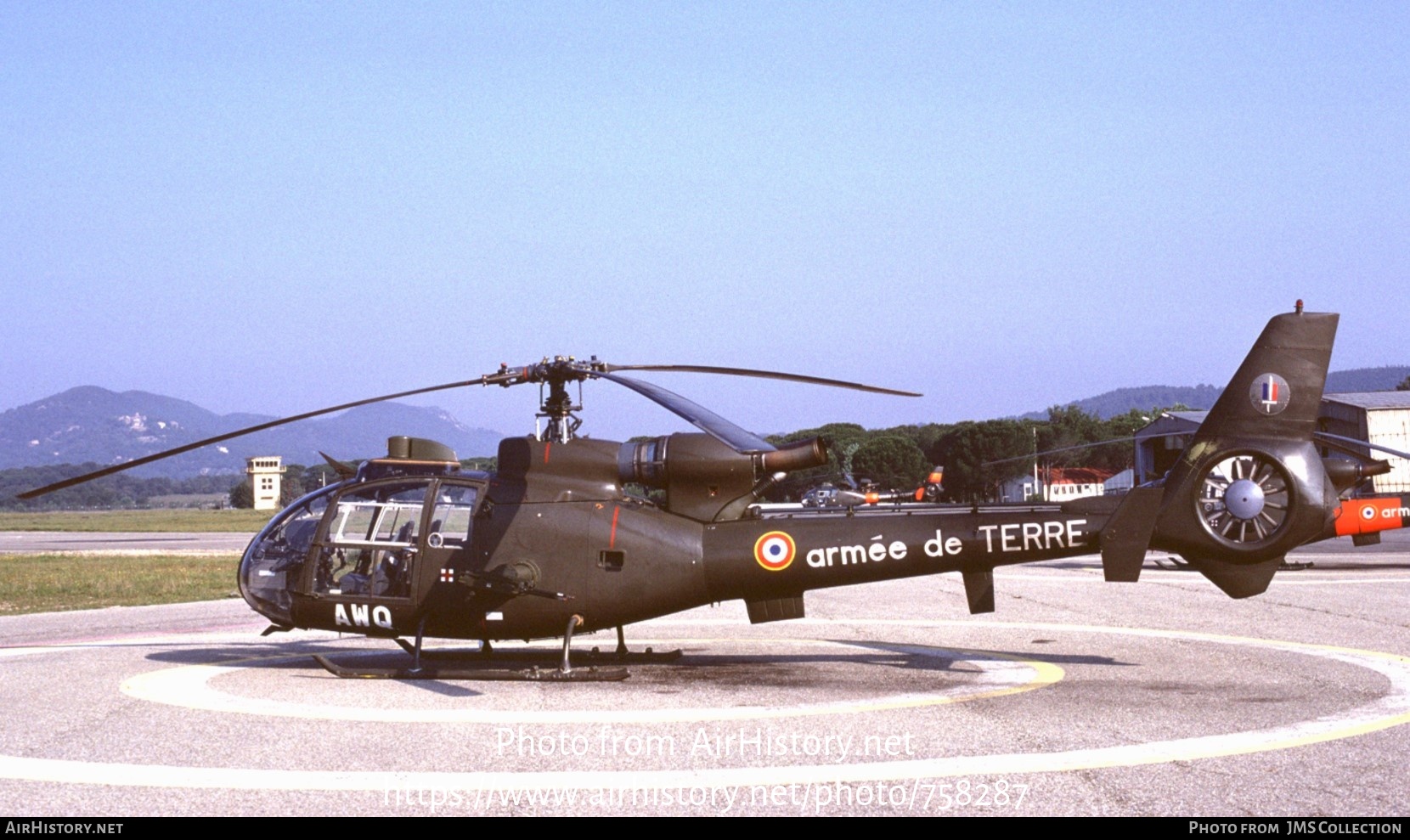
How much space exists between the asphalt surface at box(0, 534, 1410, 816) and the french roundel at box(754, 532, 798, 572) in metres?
1.32

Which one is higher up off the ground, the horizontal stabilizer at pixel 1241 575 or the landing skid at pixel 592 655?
the horizontal stabilizer at pixel 1241 575

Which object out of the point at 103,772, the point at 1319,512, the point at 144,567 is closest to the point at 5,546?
the point at 144,567

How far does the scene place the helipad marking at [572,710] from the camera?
11.1 metres

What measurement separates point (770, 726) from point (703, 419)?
335cm

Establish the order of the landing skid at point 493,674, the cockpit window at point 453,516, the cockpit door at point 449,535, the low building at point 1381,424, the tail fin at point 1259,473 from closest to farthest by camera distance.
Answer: the tail fin at point 1259,473, the landing skid at point 493,674, the cockpit door at point 449,535, the cockpit window at point 453,516, the low building at point 1381,424

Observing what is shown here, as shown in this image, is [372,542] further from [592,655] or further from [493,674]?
[592,655]

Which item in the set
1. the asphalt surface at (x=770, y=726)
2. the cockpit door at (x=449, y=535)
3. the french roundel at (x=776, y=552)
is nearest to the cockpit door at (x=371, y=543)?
the cockpit door at (x=449, y=535)

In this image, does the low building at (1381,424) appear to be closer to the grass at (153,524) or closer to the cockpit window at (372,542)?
the grass at (153,524)

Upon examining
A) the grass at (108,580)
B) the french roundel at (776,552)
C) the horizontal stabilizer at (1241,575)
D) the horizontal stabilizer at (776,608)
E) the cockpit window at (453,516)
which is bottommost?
the grass at (108,580)

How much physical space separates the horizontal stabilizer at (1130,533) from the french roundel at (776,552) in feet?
11.4

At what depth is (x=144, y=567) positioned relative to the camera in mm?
38688

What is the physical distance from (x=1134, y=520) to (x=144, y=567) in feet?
114

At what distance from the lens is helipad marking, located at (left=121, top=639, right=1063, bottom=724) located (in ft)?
36.6
